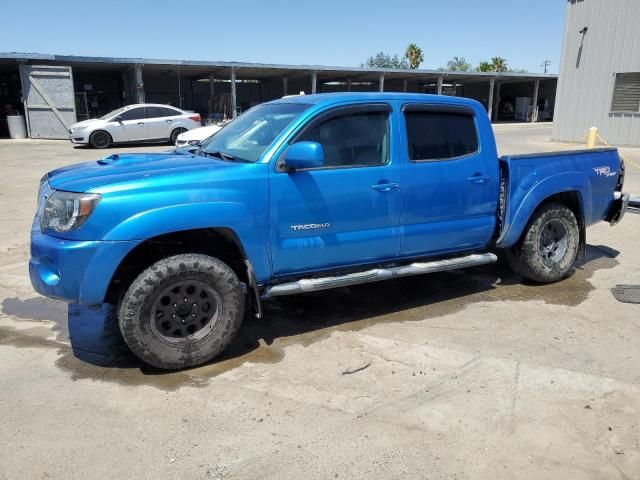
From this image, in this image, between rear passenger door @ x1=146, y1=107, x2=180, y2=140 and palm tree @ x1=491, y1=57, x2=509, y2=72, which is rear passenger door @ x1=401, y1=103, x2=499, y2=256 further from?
palm tree @ x1=491, y1=57, x2=509, y2=72

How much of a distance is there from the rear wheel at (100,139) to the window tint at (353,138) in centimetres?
1770

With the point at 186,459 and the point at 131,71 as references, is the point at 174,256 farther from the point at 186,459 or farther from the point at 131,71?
the point at 131,71

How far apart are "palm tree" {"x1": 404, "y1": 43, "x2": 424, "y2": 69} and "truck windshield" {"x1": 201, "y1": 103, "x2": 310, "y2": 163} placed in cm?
7453

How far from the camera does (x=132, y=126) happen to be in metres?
20.2

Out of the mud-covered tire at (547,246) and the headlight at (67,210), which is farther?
the mud-covered tire at (547,246)

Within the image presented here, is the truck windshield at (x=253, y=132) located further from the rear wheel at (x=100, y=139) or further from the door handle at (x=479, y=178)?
the rear wheel at (x=100, y=139)

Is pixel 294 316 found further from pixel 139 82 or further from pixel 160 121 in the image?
pixel 139 82

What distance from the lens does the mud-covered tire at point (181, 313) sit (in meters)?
3.69

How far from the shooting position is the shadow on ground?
158 inches

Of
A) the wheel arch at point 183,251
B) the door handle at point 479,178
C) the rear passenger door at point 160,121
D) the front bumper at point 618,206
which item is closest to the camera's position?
the wheel arch at point 183,251

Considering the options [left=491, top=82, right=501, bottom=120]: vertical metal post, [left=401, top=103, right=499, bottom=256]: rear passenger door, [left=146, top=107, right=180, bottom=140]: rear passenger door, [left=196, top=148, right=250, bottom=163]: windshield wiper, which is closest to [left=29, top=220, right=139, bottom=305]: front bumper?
[left=196, top=148, right=250, bottom=163]: windshield wiper

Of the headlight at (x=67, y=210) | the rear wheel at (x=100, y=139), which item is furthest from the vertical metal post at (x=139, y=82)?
the headlight at (x=67, y=210)

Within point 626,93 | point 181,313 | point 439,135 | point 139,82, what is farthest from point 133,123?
point 626,93

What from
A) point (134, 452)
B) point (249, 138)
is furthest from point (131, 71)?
point (134, 452)
